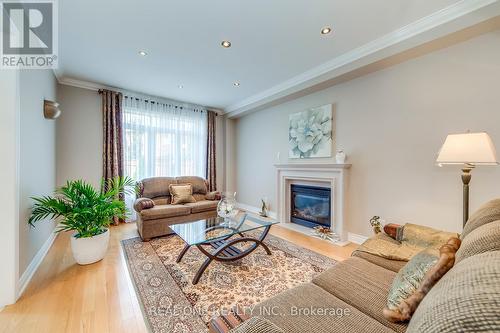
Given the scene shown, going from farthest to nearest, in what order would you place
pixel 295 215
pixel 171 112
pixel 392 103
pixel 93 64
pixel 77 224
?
pixel 171 112, pixel 295 215, pixel 93 64, pixel 392 103, pixel 77 224

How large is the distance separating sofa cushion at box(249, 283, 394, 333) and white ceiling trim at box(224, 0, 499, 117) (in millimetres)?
2747

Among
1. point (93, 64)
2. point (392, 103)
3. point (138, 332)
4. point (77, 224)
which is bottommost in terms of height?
point (138, 332)

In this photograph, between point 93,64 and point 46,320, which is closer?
point 46,320

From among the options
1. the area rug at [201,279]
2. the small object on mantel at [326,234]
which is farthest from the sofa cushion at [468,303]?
the small object on mantel at [326,234]

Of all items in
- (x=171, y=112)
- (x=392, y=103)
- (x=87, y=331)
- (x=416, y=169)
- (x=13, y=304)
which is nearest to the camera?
(x=87, y=331)

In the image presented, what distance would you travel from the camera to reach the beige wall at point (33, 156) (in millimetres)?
1978

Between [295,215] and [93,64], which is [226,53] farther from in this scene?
[295,215]

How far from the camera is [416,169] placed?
256cm

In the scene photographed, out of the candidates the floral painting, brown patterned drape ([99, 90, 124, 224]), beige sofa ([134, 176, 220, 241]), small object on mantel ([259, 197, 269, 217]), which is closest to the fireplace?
the floral painting

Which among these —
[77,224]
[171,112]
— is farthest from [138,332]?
[171,112]

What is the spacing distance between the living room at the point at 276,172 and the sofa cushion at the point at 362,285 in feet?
0.04

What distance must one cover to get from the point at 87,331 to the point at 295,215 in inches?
129

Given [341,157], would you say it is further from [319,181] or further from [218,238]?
[218,238]

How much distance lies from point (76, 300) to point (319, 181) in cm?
332
